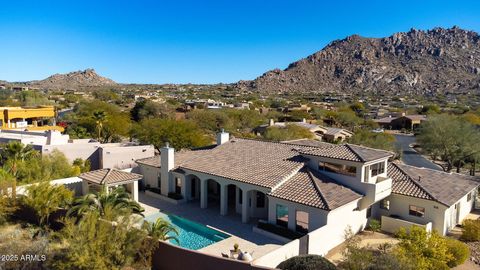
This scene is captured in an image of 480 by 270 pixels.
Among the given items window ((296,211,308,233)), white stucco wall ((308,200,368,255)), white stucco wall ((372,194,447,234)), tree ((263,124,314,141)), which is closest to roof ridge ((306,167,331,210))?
white stucco wall ((308,200,368,255))

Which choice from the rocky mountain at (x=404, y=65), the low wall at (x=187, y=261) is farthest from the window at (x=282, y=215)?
the rocky mountain at (x=404, y=65)

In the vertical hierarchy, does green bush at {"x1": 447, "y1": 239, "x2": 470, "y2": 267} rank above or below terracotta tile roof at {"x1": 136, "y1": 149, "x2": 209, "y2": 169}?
below

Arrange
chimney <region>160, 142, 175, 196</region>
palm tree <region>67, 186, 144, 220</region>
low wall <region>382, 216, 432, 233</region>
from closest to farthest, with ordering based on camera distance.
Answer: palm tree <region>67, 186, 144, 220</region> < low wall <region>382, 216, 432, 233</region> < chimney <region>160, 142, 175, 196</region>

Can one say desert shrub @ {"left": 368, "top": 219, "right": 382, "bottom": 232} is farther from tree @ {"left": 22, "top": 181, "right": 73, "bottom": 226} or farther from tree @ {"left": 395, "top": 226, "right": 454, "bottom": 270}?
tree @ {"left": 22, "top": 181, "right": 73, "bottom": 226}

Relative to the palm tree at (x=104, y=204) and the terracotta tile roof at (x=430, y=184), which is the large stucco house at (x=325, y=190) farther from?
the palm tree at (x=104, y=204)

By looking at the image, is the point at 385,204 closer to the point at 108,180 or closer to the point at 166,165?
the point at 166,165

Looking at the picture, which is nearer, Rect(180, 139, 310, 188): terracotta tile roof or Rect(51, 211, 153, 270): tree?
→ Rect(51, 211, 153, 270): tree

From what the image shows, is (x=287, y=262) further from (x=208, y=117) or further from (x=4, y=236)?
(x=208, y=117)
